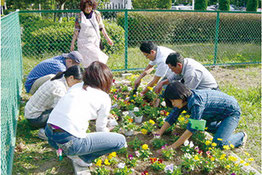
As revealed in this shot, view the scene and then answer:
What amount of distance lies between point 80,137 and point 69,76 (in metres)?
0.98

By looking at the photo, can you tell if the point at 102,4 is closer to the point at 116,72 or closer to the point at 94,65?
the point at 116,72

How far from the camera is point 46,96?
3.53 metres

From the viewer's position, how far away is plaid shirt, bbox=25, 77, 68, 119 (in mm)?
3480

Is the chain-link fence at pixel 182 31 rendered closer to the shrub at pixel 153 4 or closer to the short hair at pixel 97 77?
the short hair at pixel 97 77

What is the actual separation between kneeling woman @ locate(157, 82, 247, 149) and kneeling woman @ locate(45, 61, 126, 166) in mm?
871

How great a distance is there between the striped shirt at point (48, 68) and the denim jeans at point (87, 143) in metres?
1.74

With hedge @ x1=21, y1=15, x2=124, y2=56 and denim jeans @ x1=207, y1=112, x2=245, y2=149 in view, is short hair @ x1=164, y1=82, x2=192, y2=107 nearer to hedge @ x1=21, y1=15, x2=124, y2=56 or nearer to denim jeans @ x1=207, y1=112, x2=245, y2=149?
denim jeans @ x1=207, y1=112, x2=245, y2=149

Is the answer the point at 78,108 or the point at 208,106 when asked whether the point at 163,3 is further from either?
the point at 78,108

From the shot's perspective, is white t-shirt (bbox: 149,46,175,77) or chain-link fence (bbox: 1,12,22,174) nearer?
chain-link fence (bbox: 1,12,22,174)

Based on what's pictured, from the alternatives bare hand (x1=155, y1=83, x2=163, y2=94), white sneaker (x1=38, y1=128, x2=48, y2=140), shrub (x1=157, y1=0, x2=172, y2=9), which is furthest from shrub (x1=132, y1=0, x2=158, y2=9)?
white sneaker (x1=38, y1=128, x2=48, y2=140)

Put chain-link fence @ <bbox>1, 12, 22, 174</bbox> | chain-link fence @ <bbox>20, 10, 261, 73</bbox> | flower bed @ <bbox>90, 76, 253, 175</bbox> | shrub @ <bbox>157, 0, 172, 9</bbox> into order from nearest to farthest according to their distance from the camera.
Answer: chain-link fence @ <bbox>1, 12, 22, 174</bbox>, flower bed @ <bbox>90, 76, 253, 175</bbox>, chain-link fence @ <bbox>20, 10, 261, 73</bbox>, shrub @ <bbox>157, 0, 172, 9</bbox>

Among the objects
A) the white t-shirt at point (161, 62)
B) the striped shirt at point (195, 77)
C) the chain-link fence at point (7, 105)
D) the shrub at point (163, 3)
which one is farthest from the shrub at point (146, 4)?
the chain-link fence at point (7, 105)

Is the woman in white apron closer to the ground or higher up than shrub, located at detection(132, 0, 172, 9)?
closer to the ground

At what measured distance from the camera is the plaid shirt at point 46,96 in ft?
11.4
